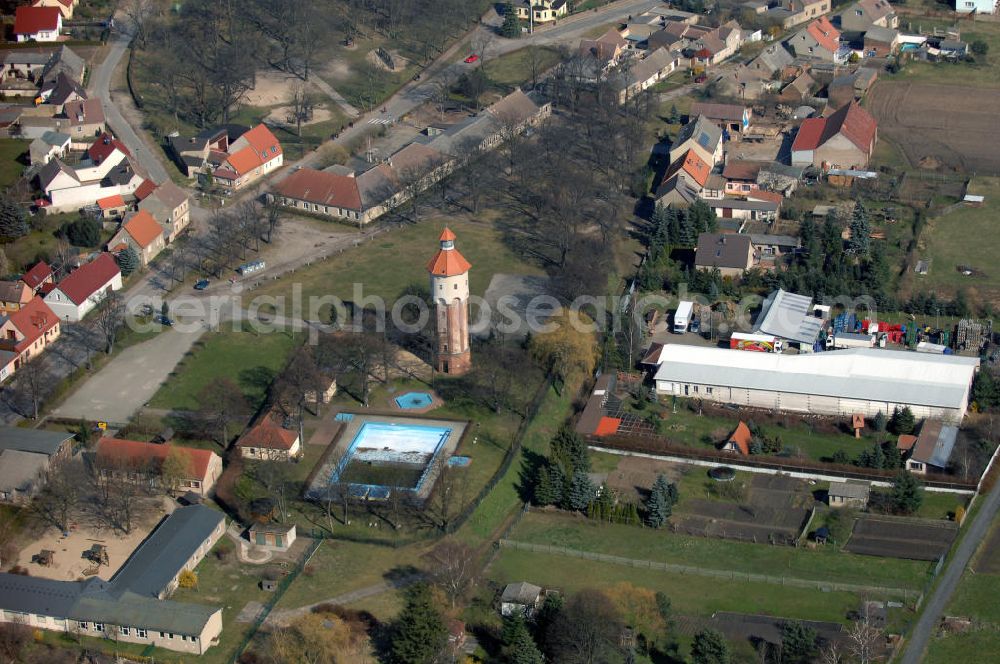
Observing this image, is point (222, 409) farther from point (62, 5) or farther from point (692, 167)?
point (62, 5)

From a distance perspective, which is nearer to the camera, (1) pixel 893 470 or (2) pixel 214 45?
(1) pixel 893 470

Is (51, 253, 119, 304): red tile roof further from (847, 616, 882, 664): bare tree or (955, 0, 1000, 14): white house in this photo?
(955, 0, 1000, 14): white house

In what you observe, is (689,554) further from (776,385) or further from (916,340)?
(916,340)

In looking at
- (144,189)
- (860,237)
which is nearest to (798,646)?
(860,237)

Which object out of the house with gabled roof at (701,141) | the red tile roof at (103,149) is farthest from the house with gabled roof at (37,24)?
the house with gabled roof at (701,141)

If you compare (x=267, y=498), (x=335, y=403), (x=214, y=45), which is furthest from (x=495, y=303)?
(x=214, y=45)

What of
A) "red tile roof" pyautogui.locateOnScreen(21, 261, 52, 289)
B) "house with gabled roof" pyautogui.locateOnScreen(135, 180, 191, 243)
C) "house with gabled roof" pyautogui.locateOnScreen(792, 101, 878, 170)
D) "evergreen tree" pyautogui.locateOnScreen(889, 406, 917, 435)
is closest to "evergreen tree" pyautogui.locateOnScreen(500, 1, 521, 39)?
"house with gabled roof" pyautogui.locateOnScreen(792, 101, 878, 170)
